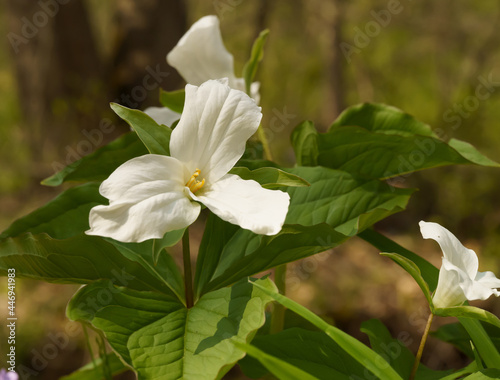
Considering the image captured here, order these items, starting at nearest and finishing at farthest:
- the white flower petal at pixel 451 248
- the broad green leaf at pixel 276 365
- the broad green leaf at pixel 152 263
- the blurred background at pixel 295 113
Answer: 1. the broad green leaf at pixel 276 365
2. the white flower petal at pixel 451 248
3. the broad green leaf at pixel 152 263
4. the blurred background at pixel 295 113

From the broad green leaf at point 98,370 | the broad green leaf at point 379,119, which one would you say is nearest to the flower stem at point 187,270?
the broad green leaf at point 98,370

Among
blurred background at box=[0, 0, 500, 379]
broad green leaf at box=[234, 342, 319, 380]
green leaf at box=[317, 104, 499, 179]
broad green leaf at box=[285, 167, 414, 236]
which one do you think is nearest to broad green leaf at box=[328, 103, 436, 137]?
green leaf at box=[317, 104, 499, 179]

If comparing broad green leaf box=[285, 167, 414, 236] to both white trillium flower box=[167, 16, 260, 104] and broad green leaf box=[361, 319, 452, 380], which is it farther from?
white trillium flower box=[167, 16, 260, 104]

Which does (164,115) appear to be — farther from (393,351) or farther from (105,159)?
(393,351)

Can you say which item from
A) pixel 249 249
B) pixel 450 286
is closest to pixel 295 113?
pixel 249 249

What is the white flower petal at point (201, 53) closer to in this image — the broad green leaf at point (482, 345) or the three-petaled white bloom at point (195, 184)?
the three-petaled white bloom at point (195, 184)

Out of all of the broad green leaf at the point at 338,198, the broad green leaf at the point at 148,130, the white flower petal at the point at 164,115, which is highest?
the broad green leaf at the point at 148,130

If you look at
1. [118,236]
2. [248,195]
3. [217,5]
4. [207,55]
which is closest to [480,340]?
[248,195]
